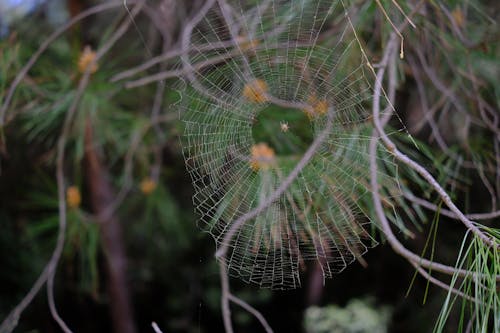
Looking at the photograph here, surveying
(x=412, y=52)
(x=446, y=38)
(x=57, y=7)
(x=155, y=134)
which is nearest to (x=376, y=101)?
(x=446, y=38)

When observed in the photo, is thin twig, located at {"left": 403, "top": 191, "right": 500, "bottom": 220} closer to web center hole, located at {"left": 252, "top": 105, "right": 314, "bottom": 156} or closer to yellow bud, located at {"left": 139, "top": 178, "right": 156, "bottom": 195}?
web center hole, located at {"left": 252, "top": 105, "right": 314, "bottom": 156}

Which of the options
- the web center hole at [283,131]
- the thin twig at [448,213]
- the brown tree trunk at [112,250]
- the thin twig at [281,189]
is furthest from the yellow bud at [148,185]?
the thin twig at [448,213]

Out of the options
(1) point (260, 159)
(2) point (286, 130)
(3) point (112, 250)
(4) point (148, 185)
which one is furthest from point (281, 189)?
(3) point (112, 250)

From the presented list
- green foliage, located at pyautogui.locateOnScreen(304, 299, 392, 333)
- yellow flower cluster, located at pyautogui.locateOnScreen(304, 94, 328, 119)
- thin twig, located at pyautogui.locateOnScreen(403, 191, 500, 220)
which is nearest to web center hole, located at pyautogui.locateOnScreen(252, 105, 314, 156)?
yellow flower cluster, located at pyautogui.locateOnScreen(304, 94, 328, 119)

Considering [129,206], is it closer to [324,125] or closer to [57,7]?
[57,7]

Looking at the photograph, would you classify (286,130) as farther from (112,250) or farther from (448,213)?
(112,250)

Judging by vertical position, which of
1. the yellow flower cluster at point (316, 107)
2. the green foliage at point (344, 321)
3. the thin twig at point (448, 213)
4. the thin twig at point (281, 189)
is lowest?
the green foliage at point (344, 321)

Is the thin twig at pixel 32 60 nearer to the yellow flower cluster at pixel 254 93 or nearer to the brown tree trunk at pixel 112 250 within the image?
the yellow flower cluster at pixel 254 93

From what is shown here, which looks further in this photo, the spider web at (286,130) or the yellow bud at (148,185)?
the yellow bud at (148,185)
